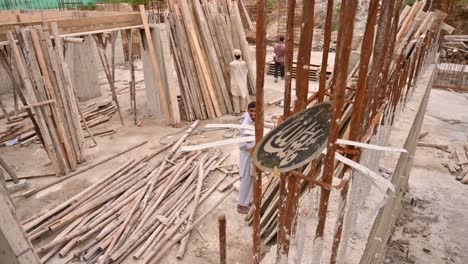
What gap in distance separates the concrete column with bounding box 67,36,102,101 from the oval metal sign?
31.5 ft

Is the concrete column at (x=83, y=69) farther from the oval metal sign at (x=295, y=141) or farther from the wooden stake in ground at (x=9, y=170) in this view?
the oval metal sign at (x=295, y=141)

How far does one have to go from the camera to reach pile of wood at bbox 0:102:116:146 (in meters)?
7.35

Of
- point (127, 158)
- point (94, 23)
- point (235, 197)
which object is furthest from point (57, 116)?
point (235, 197)

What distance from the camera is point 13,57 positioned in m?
5.21

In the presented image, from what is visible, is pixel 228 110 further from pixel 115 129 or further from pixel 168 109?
pixel 115 129

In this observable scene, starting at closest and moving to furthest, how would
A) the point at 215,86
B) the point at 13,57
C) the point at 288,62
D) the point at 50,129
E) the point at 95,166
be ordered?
the point at 288,62 < the point at 13,57 < the point at 50,129 < the point at 95,166 < the point at 215,86

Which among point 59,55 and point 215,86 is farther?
point 215,86

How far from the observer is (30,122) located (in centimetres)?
810

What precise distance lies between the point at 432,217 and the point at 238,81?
17.2ft

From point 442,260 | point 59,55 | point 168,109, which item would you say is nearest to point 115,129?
point 168,109

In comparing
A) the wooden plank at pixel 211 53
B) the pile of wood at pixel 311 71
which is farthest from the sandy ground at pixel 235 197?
the pile of wood at pixel 311 71

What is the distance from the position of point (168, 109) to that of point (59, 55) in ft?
9.63

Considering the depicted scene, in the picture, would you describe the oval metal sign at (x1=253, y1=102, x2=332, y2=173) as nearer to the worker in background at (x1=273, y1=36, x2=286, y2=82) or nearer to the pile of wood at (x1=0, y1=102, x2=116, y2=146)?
the pile of wood at (x1=0, y1=102, x2=116, y2=146)

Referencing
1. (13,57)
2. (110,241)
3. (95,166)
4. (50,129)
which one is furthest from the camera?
(95,166)
